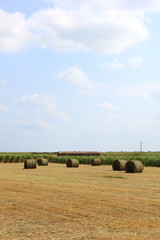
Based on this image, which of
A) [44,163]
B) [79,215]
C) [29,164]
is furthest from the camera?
[44,163]

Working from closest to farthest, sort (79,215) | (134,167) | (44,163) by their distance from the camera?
(79,215)
(134,167)
(44,163)

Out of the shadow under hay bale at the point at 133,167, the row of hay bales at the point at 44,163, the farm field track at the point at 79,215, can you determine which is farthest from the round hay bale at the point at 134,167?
the farm field track at the point at 79,215

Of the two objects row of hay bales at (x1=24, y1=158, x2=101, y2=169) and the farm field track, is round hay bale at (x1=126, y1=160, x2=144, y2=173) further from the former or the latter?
the farm field track

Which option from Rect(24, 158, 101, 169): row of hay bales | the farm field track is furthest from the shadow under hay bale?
the farm field track

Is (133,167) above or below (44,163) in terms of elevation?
above

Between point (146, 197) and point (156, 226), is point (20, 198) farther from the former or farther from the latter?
point (156, 226)

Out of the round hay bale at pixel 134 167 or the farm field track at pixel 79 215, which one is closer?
the farm field track at pixel 79 215

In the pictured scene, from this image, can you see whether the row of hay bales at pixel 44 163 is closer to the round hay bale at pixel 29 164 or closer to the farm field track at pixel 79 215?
the round hay bale at pixel 29 164

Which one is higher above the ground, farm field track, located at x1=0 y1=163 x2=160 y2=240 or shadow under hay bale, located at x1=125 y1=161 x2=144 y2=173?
shadow under hay bale, located at x1=125 y1=161 x2=144 y2=173

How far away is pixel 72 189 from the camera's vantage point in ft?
61.6

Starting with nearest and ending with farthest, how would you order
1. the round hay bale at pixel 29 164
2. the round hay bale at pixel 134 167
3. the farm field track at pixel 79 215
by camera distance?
the farm field track at pixel 79 215 → the round hay bale at pixel 134 167 → the round hay bale at pixel 29 164

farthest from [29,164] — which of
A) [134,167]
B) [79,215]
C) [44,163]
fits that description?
[79,215]

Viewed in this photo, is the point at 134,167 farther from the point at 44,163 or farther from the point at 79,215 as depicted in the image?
the point at 79,215

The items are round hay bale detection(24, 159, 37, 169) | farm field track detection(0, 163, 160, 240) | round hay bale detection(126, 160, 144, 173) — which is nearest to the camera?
farm field track detection(0, 163, 160, 240)
